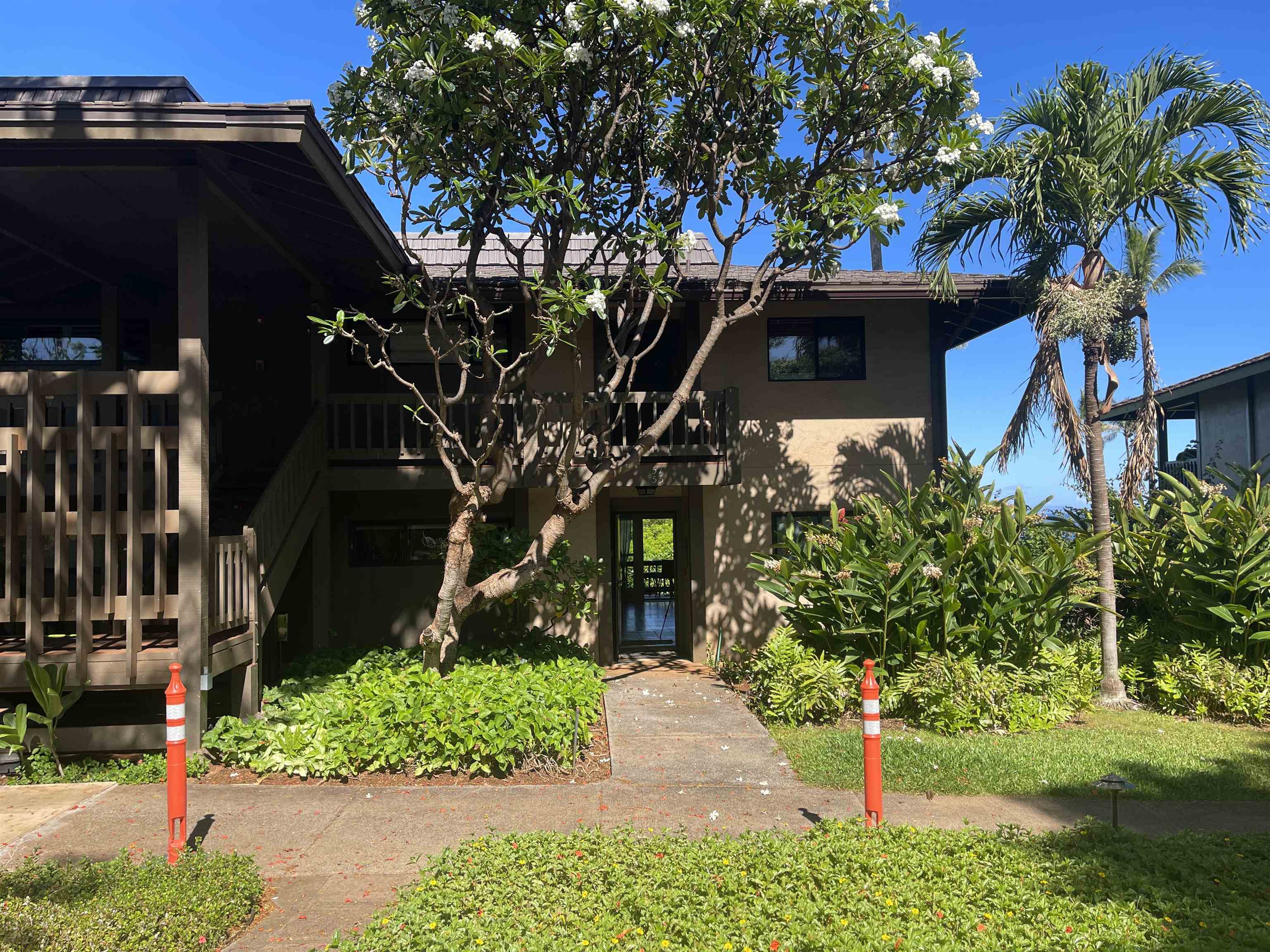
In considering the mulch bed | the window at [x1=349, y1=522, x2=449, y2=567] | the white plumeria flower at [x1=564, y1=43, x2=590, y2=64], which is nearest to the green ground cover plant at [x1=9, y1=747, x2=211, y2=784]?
the mulch bed

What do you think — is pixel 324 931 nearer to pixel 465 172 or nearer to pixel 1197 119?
pixel 465 172

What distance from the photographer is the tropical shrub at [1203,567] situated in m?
9.60

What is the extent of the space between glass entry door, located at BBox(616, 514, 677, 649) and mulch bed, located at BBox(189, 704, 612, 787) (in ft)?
21.7

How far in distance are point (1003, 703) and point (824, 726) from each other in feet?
6.01

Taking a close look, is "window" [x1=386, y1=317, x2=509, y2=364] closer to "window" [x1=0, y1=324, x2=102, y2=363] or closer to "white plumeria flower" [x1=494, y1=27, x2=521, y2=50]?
"window" [x1=0, y1=324, x2=102, y2=363]

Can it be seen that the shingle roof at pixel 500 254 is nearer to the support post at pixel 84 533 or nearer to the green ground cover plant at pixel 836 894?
the support post at pixel 84 533

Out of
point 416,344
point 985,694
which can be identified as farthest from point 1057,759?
point 416,344

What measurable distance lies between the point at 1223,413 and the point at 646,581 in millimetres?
14391

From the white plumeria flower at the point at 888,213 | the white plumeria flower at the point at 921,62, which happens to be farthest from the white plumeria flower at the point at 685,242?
the white plumeria flower at the point at 921,62

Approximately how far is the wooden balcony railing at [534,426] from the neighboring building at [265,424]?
60mm

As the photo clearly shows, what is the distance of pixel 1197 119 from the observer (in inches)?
399

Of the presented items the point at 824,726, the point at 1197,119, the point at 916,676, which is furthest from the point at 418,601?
the point at 1197,119

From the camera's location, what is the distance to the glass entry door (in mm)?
14438

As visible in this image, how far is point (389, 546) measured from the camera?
41.3ft
